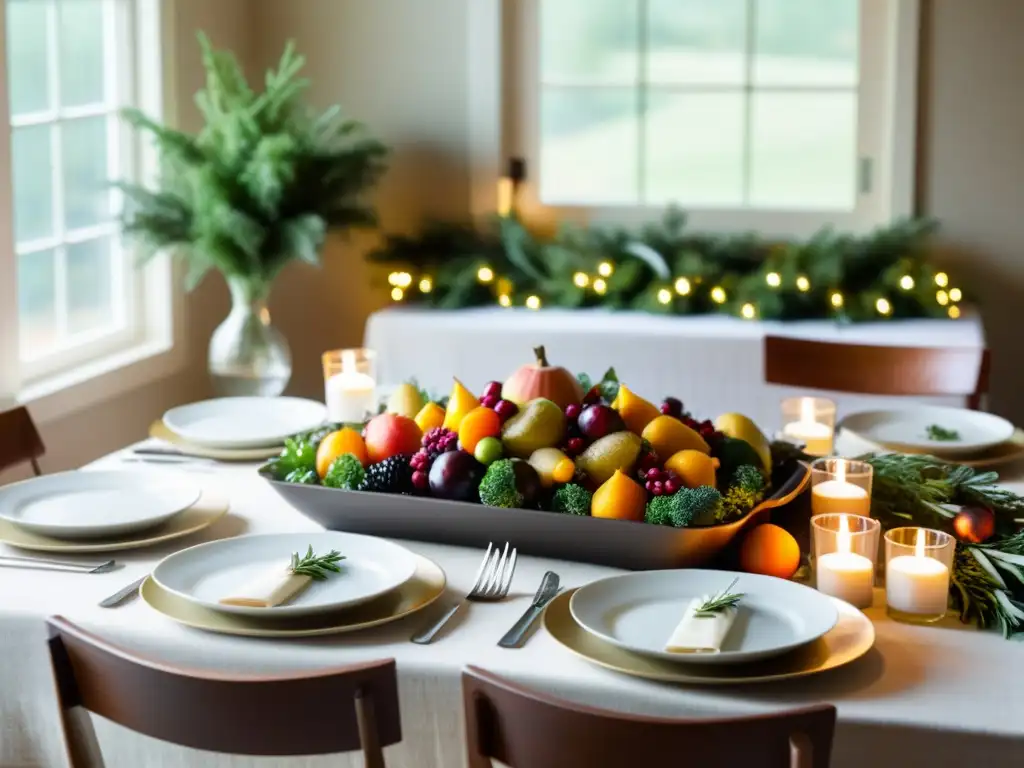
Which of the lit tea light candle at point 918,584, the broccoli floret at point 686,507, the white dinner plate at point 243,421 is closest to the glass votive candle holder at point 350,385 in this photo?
the white dinner plate at point 243,421

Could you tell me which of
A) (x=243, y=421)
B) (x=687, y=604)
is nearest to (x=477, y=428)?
→ (x=687, y=604)

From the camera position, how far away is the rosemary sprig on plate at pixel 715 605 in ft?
4.73

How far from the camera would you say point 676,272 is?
11.8 ft

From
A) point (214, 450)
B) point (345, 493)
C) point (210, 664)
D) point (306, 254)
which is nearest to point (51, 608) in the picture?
point (210, 664)

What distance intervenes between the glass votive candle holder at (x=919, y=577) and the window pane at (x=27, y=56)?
228 centimetres

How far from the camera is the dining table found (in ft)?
4.16

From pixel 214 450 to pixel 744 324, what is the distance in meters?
1.64

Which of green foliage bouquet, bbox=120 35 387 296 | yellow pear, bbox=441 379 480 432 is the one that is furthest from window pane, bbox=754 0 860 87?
yellow pear, bbox=441 379 480 432

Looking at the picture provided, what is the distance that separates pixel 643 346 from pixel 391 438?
162 cm

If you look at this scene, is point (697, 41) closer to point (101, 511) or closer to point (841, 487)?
point (841, 487)

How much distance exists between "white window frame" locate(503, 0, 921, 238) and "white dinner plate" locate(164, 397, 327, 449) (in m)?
1.75

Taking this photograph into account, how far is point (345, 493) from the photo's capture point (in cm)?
177

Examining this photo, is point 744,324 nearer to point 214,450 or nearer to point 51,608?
point 214,450

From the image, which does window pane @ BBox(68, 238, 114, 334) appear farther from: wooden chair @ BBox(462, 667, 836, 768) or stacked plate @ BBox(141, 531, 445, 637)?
wooden chair @ BBox(462, 667, 836, 768)
